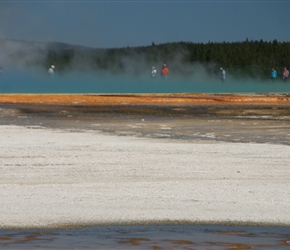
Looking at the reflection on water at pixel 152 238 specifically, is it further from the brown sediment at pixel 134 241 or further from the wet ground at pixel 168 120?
the wet ground at pixel 168 120

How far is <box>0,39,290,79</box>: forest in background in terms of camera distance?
78.6 metres

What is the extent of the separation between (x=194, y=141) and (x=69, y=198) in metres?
7.25

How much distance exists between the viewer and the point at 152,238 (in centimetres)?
919

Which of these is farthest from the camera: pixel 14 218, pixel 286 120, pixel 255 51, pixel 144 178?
pixel 255 51

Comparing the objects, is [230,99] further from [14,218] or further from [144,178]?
[14,218]

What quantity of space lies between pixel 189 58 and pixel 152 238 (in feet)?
279

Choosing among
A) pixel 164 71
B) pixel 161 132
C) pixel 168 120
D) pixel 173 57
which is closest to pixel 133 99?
pixel 168 120

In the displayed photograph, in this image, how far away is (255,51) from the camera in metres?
97.4

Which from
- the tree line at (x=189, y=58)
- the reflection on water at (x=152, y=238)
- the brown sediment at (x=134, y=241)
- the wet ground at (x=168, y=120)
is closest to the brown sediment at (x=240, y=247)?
the reflection on water at (x=152, y=238)

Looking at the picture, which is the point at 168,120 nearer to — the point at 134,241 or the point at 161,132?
the point at 161,132

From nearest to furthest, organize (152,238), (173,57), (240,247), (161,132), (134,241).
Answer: (240,247) < (134,241) < (152,238) < (161,132) < (173,57)

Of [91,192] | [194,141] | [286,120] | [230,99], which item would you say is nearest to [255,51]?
[230,99]

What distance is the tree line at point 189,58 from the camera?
79938 mm

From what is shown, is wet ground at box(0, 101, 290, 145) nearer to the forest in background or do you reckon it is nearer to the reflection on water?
the reflection on water
